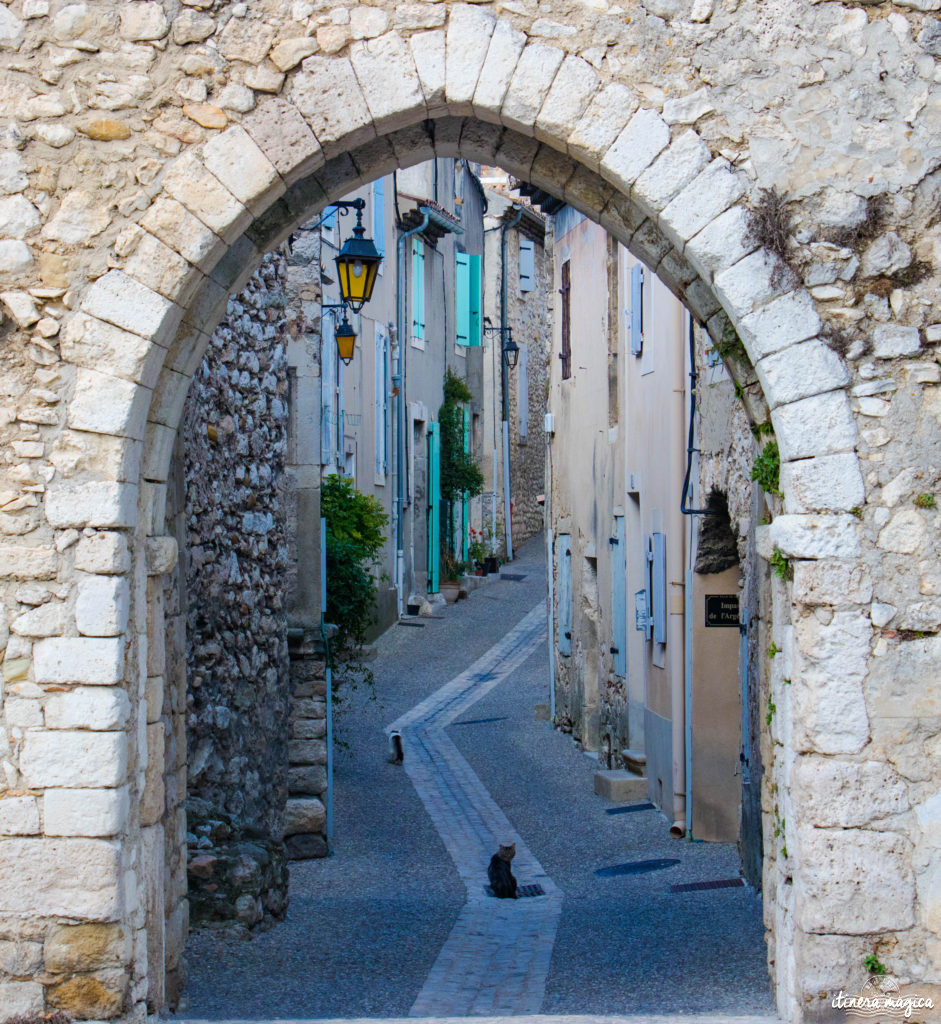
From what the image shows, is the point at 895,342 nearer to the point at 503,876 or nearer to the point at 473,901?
the point at 503,876

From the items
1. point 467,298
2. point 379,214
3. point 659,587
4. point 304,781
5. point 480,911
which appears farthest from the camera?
point 467,298

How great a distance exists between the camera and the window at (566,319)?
14.4 metres

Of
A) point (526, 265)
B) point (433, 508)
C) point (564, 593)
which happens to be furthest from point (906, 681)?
point (526, 265)

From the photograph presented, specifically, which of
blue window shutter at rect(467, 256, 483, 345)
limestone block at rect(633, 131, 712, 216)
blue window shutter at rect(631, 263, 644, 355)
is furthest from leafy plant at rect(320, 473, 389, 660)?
blue window shutter at rect(467, 256, 483, 345)

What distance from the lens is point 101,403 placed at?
14.5 feet

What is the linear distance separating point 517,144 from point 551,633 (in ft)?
34.6

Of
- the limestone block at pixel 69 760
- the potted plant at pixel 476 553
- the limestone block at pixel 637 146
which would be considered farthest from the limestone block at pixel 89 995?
the potted plant at pixel 476 553

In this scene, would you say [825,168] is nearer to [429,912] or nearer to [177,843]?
[177,843]

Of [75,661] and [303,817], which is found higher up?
[75,661]

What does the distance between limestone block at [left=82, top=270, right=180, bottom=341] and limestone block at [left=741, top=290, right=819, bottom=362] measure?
1911 millimetres

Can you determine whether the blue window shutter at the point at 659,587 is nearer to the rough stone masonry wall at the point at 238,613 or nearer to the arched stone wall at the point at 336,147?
the rough stone masonry wall at the point at 238,613

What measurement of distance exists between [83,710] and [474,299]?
2051cm

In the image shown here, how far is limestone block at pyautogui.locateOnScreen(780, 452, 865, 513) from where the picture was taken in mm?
4332

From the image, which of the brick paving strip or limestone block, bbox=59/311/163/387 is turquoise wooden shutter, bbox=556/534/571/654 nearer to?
the brick paving strip
